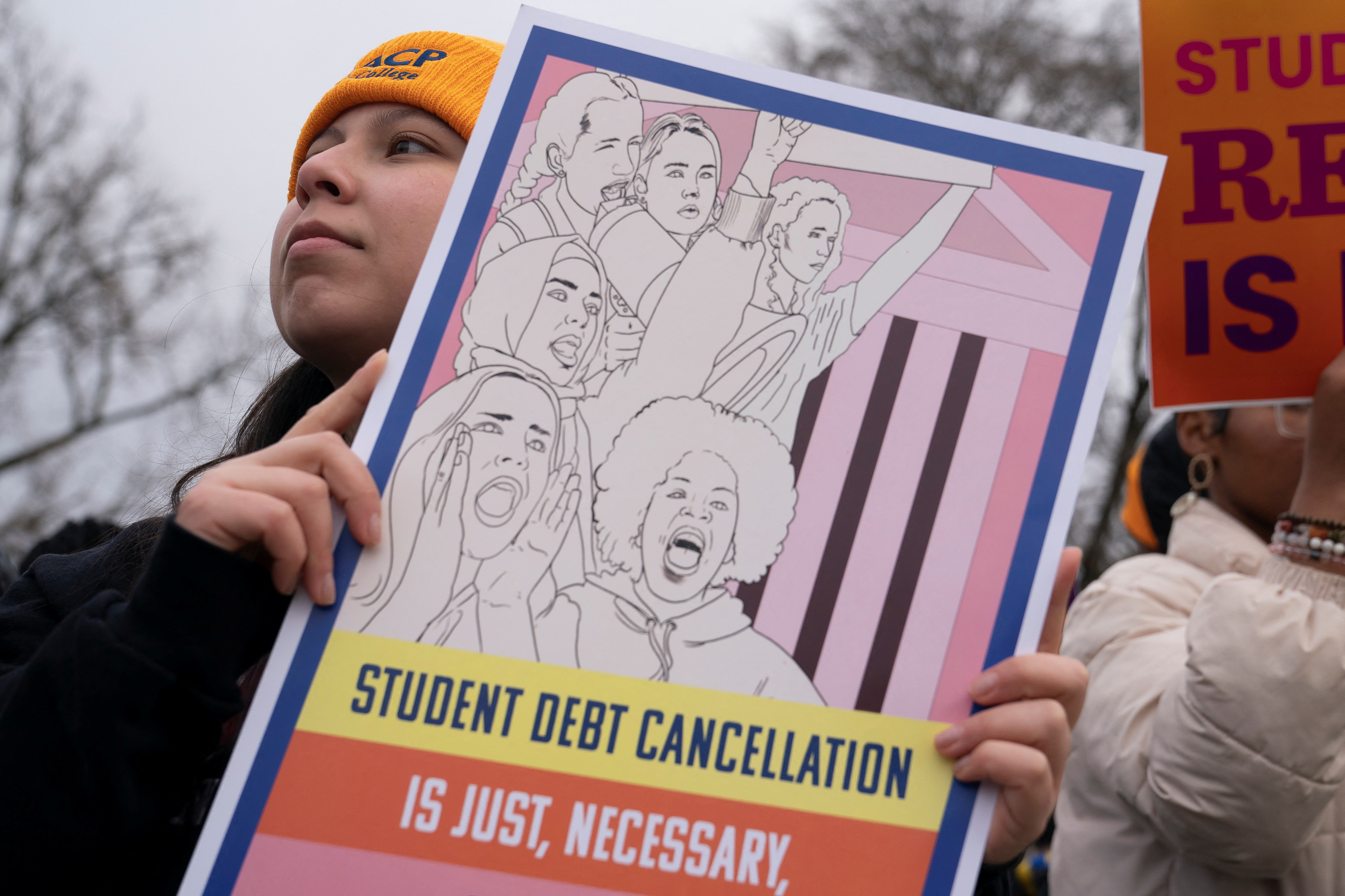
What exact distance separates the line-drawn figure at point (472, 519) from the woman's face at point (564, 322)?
3 cm

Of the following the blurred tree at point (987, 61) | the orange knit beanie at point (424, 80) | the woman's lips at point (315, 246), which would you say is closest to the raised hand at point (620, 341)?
the woman's lips at point (315, 246)

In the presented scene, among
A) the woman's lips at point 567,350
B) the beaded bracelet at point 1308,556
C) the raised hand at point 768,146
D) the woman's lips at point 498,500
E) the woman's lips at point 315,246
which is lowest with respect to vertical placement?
the woman's lips at point 498,500

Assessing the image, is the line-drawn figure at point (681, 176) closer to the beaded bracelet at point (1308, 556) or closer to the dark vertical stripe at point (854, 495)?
the dark vertical stripe at point (854, 495)

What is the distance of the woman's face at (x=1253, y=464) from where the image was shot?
1.85 m

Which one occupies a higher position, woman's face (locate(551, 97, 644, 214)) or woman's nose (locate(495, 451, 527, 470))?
woman's face (locate(551, 97, 644, 214))

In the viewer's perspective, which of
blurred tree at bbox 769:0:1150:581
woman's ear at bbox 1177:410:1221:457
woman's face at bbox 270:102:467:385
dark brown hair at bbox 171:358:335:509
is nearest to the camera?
woman's face at bbox 270:102:467:385

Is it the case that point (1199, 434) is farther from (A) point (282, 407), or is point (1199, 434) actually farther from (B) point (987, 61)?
(B) point (987, 61)

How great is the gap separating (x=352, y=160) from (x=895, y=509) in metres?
0.92

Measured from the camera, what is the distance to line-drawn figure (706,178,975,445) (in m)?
1.08

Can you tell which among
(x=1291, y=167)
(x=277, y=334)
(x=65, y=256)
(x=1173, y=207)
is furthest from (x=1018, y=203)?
(x=65, y=256)

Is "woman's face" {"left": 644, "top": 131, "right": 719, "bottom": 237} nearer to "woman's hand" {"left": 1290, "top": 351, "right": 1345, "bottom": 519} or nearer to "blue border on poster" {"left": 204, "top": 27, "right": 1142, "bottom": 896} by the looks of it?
"blue border on poster" {"left": 204, "top": 27, "right": 1142, "bottom": 896}

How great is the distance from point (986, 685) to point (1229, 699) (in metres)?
0.69

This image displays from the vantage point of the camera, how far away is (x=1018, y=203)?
1.12 meters

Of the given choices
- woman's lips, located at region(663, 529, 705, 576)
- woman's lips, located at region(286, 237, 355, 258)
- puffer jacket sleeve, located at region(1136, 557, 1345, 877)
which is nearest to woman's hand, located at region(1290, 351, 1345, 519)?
puffer jacket sleeve, located at region(1136, 557, 1345, 877)
